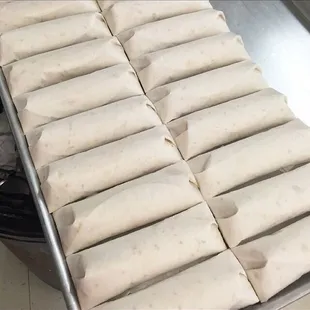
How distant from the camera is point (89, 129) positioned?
2.99ft

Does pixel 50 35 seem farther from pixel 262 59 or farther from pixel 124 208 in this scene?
pixel 262 59

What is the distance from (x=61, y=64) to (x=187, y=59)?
0.23m

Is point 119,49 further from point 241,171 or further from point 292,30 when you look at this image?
point 292,30

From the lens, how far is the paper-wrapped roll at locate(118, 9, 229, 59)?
1.03 metres

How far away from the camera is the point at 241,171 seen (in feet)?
2.89

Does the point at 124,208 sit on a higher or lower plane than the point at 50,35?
lower

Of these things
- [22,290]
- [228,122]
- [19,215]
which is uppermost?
[228,122]

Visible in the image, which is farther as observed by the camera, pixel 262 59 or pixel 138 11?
pixel 262 59

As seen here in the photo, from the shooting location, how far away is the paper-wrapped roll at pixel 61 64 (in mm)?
972

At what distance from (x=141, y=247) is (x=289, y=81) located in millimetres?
620

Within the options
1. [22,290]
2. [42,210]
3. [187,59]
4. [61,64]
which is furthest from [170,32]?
[22,290]

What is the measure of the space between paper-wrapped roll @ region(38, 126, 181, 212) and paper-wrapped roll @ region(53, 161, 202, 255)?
0.06 ft

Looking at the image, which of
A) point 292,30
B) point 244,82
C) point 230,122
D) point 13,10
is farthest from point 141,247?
point 292,30

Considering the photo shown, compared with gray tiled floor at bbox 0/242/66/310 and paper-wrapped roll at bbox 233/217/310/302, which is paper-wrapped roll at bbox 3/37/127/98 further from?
gray tiled floor at bbox 0/242/66/310
